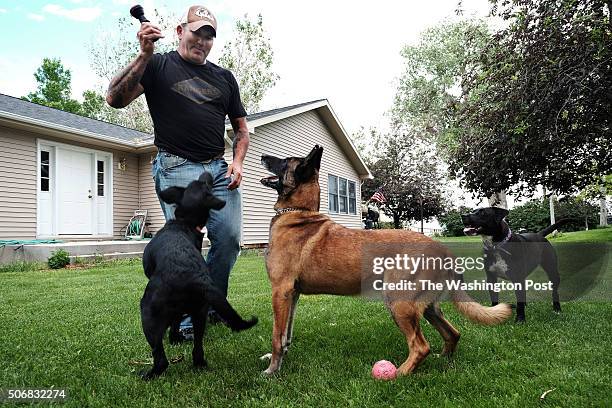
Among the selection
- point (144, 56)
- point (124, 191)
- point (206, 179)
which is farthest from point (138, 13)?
point (124, 191)

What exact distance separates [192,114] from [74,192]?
10308mm

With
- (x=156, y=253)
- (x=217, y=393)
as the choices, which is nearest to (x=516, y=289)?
(x=217, y=393)

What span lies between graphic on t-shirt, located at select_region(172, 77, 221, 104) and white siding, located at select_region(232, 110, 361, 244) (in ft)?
28.1

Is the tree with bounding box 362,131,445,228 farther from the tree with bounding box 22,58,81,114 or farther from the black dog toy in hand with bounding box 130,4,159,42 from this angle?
the black dog toy in hand with bounding box 130,4,159,42

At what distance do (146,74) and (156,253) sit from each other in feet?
4.98

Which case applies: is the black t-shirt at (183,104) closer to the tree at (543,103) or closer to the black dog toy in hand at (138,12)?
the black dog toy in hand at (138,12)

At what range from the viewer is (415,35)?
29938mm

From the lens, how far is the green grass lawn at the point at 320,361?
7.81 ft

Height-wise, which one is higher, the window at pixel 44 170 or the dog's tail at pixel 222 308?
the window at pixel 44 170

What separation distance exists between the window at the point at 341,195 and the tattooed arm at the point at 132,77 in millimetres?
14973

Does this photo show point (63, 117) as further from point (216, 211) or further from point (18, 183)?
point (216, 211)

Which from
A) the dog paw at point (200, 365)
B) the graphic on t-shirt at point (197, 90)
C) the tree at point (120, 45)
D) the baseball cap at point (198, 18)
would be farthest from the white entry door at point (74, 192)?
the tree at point (120, 45)

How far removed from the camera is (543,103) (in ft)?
27.9

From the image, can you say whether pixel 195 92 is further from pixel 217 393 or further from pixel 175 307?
pixel 217 393
